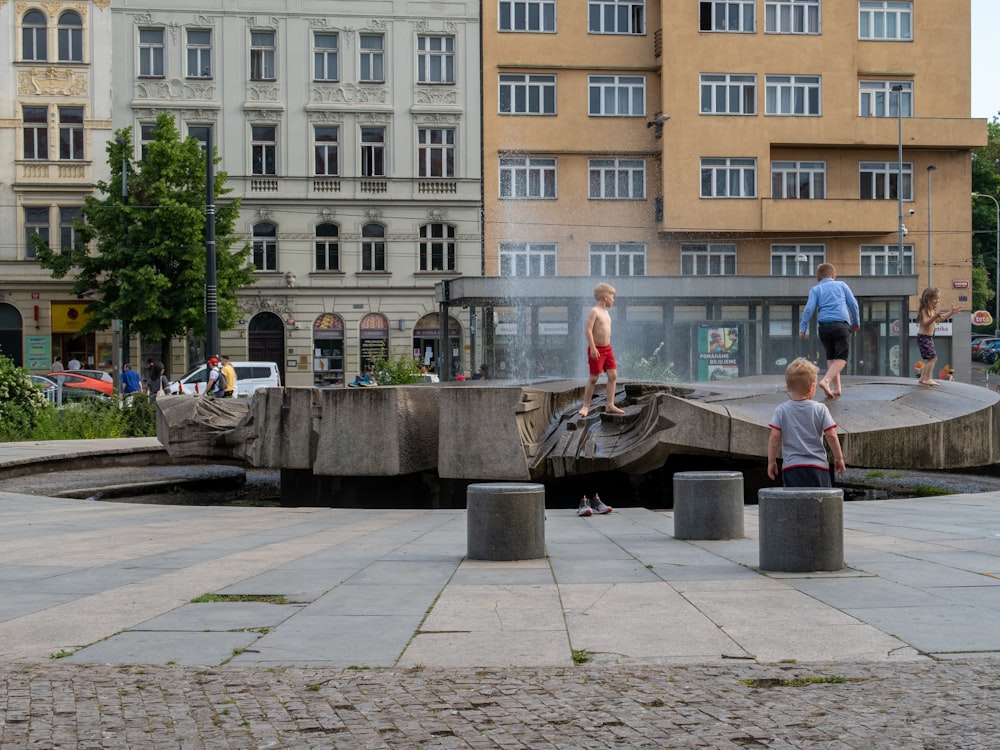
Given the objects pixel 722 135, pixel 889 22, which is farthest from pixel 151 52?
pixel 889 22

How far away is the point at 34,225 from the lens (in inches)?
1761

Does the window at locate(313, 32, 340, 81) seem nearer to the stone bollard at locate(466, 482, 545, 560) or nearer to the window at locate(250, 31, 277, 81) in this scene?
the window at locate(250, 31, 277, 81)

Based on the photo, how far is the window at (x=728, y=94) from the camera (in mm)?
45781

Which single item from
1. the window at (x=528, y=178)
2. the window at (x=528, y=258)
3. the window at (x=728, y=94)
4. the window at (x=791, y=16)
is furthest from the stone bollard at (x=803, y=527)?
the window at (x=791, y=16)

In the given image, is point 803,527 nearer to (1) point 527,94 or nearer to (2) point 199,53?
(1) point 527,94

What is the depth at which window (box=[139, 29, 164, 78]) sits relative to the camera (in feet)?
149

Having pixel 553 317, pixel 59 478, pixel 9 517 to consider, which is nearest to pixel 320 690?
pixel 9 517

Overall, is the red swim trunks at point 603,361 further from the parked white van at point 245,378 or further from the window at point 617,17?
the window at point 617,17

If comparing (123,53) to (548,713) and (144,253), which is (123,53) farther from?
(548,713)

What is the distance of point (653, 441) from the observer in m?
12.0

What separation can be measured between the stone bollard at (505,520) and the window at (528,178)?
128ft

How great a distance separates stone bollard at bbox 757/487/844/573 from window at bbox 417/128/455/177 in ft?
131

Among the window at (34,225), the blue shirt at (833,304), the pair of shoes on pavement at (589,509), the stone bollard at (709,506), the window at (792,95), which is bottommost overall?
the pair of shoes on pavement at (589,509)

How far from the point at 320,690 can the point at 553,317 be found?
26.8 m
